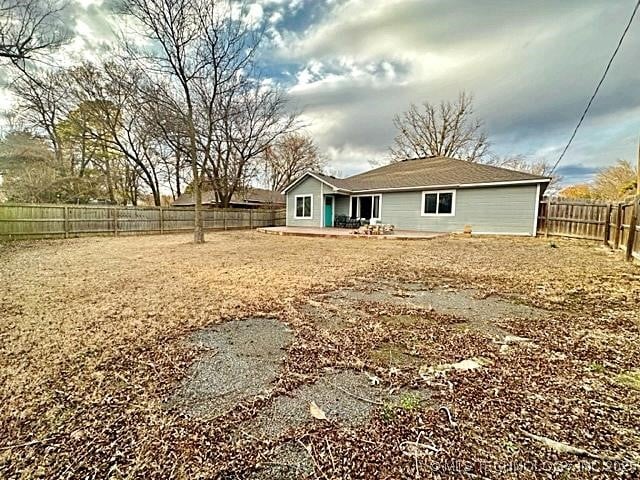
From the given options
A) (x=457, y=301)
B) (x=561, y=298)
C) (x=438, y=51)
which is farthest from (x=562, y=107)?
(x=457, y=301)

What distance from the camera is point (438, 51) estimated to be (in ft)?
35.4

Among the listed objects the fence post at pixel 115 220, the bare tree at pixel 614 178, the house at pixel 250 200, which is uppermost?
the bare tree at pixel 614 178

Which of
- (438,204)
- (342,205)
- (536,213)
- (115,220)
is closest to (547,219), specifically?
(536,213)

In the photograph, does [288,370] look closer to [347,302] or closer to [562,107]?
[347,302]

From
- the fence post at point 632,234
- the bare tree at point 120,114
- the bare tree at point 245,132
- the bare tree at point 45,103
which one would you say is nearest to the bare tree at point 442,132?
the bare tree at point 245,132

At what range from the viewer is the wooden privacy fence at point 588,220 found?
7767mm

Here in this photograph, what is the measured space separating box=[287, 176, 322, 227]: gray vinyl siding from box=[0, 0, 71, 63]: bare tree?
10.7 m

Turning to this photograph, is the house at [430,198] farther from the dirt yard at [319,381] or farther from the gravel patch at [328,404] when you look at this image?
the gravel patch at [328,404]

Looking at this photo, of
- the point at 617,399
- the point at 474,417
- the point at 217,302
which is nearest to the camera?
the point at 474,417

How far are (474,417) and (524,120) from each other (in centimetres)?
2066

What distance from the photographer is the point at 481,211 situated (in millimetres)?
12438

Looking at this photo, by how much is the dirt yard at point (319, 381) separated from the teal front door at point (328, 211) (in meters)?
11.7

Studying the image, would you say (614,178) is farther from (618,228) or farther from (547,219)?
(618,228)

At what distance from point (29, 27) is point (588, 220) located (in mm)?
18200
